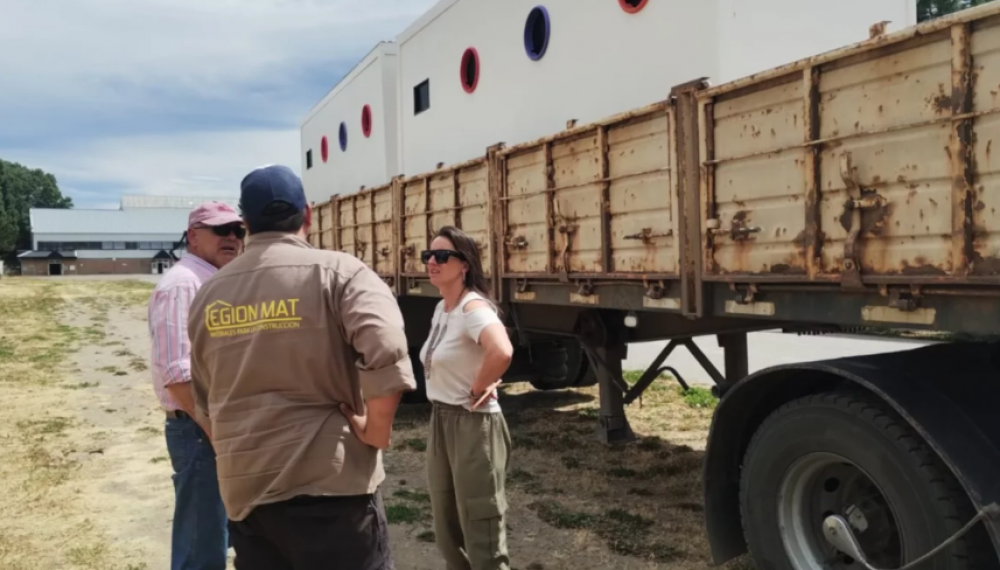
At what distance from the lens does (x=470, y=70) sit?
6809 mm

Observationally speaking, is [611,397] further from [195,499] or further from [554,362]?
[195,499]

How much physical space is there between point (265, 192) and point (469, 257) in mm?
1291

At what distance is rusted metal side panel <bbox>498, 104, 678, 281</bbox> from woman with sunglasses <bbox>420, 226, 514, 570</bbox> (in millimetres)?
969

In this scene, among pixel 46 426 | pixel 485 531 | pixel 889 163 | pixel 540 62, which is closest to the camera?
pixel 889 163

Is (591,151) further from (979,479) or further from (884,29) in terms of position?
(979,479)

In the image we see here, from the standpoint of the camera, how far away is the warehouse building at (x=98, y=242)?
80.9m

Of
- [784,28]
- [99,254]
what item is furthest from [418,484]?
[99,254]

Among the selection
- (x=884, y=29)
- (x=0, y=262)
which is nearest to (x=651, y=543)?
(x=884, y=29)

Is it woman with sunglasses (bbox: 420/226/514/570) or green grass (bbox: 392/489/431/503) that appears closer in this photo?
woman with sunglasses (bbox: 420/226/514/570)

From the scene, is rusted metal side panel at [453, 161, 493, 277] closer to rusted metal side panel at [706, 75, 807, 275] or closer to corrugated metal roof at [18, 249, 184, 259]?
rusted metal side panel at [706, 75, 807, 275]

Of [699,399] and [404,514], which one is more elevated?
[699,399]

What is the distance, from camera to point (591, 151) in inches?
169

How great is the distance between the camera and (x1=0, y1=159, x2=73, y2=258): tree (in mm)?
93875

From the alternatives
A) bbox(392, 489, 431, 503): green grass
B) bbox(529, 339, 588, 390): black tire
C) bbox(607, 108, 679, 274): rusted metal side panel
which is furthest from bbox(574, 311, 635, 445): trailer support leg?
bbox(529, 339, 588, 390): black tire
